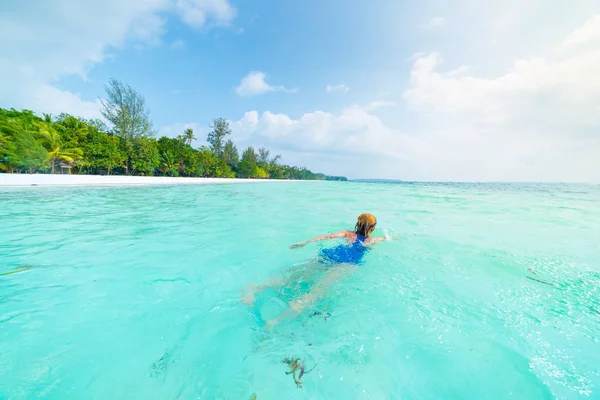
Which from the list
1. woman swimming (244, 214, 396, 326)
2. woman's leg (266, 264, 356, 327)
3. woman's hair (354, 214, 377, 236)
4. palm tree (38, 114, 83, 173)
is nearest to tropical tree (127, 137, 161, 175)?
palm tree (38, 114, 83, 173)

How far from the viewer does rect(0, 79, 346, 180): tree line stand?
19.5 meters

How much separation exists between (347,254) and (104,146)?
32570 millimetres

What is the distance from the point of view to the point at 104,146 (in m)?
26.0

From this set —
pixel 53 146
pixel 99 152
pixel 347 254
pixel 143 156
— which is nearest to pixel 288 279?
pixel 347 254

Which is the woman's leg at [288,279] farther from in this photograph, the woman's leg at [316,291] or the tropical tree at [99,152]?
the tropical tree at [99,152]

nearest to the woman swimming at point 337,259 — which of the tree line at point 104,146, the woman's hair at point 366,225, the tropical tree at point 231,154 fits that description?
the woman's hair at point 366,225

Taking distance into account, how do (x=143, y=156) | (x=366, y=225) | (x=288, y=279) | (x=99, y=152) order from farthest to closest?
(x=143, y=156)
(x=99, y=152)
(x=366, y=225)
(x=288, y=279)

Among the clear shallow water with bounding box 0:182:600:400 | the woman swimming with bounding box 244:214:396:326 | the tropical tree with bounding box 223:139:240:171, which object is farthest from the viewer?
the tropical tree with bounding box 223:139:240:171

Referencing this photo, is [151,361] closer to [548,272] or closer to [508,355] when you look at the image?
[508,355]

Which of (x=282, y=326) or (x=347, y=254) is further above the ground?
(x=347, y=254)

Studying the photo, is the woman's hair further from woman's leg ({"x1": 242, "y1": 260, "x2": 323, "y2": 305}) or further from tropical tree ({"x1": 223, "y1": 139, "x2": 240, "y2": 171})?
tropical tree ({"x1": 223, "y1": 139, "x2": 240, "y2": 171})

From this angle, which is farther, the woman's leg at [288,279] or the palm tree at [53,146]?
the palm tree at [53,146]

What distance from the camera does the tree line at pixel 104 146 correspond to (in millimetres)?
19516

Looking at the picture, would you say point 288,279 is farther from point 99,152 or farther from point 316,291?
point 99,152
